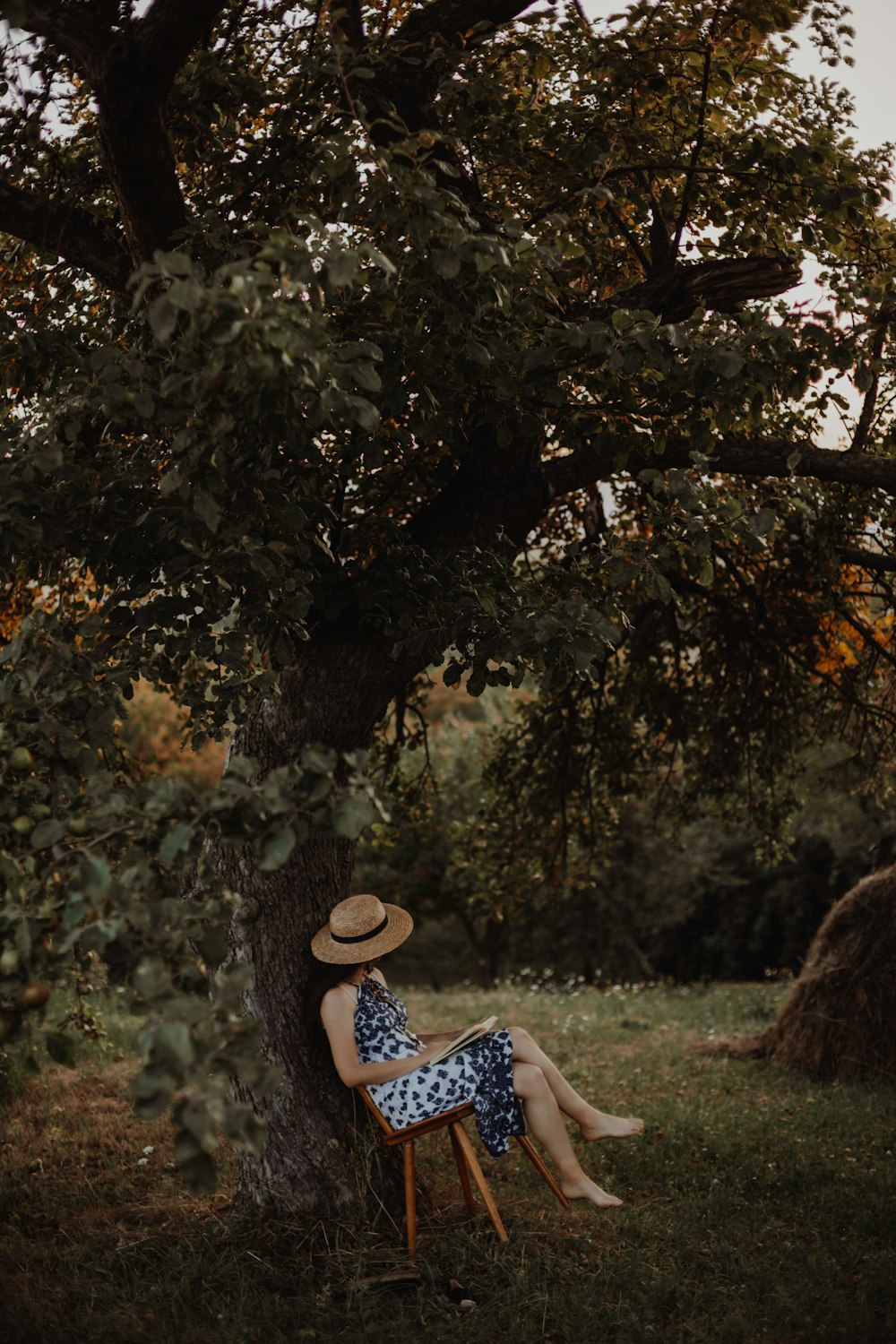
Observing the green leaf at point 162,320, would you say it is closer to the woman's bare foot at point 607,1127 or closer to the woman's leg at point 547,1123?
the woman's leg at point 547,1123

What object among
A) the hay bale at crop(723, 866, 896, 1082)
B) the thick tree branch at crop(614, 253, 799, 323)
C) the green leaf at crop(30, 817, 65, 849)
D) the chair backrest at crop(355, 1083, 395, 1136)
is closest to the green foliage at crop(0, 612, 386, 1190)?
the green leaf at crop(30, 817, 65, 849)

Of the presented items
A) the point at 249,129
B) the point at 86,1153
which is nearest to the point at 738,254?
the point at 249,129

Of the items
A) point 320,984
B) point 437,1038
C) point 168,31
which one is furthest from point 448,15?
point 437,1038

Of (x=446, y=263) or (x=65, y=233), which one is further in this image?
(x=65, y=233)

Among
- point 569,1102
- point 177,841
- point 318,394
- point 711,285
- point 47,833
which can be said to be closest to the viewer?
point 177,841

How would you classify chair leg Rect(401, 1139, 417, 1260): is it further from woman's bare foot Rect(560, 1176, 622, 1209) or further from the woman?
woman's bare foot Rect(560, 1176, 622, 1209)

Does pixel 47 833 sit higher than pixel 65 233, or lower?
lower

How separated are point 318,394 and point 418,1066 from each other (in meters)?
2.67

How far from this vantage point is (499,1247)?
4246 millimetres

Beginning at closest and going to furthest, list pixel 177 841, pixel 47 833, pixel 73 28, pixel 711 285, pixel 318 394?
1. pixel 177 841
2. pixel 47 833
3. pixel 318 394
4. pixel 73 28
5. pixel 711 285

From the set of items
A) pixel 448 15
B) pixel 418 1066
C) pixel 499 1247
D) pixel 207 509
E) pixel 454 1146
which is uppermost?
pixel 448 15

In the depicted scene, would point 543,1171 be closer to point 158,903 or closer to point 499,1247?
point 499,1247

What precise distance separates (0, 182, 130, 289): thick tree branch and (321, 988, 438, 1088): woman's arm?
3141mm

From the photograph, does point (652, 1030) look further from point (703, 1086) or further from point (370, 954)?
point (370, 954)
